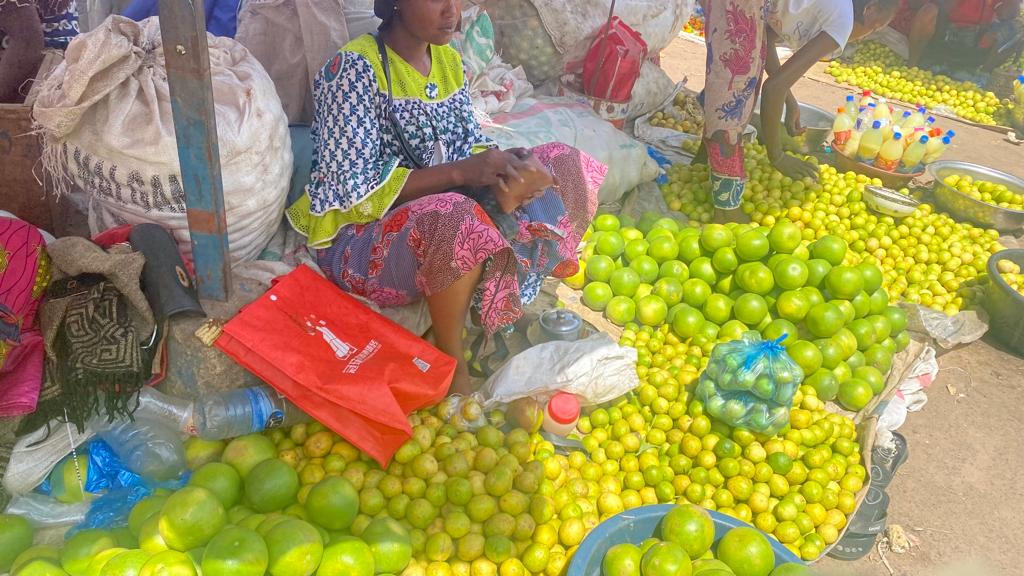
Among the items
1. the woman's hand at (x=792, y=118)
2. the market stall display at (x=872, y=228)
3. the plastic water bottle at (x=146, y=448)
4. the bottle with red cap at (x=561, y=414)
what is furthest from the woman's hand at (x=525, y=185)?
the woman's hand at (x=792, y=118)

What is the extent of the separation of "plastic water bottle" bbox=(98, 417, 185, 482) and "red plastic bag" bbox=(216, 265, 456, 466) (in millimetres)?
362

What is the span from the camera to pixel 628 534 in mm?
2135

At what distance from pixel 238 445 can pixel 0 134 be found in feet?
4.45

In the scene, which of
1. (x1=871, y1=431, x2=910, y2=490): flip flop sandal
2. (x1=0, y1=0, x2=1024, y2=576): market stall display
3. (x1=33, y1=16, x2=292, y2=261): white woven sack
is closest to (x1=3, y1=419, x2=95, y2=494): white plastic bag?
(x1=0, y1=0, x2=1024, y2=576): market stall display

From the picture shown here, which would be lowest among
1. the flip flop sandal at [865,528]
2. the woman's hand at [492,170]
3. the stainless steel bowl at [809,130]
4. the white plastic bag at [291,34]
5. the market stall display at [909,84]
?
the market stall display at [909,84]

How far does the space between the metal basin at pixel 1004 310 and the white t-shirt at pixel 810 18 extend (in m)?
1.52

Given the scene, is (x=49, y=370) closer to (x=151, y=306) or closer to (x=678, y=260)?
(x=151, y=306)

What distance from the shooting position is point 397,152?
270cm

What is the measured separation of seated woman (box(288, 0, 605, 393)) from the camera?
8.05 ft

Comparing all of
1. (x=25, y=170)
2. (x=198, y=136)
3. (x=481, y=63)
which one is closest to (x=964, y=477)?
(x=481, y=63)

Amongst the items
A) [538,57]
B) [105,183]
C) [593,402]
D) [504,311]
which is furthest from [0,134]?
[538,57]

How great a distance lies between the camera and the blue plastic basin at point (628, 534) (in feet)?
6.48

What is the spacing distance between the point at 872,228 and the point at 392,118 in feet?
10.6

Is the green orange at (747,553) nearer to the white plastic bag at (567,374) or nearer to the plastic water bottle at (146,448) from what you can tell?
the white plastic bag at (567,374)
